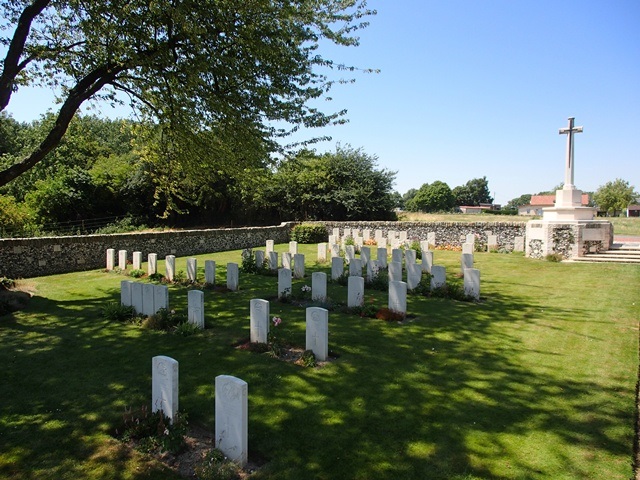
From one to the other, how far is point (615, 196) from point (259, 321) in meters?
69.5

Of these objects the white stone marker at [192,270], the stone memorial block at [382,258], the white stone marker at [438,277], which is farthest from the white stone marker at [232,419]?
the stone memorial block at [382,258]

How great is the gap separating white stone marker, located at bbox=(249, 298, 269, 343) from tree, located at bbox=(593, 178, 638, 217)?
227ft

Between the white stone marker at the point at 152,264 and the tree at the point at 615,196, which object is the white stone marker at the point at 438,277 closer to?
the white stone marker at the point at 152,264

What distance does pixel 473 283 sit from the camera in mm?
10531

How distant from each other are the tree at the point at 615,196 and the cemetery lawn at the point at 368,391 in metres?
62.0

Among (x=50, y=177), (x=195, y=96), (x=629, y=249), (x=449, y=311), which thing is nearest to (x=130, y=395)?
(x=449, y=311)

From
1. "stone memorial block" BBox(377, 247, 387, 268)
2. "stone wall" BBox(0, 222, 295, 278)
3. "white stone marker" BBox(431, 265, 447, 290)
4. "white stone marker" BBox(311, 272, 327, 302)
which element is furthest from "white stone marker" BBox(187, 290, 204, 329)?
"stone wall" BBox(0, 222, 295, 278)

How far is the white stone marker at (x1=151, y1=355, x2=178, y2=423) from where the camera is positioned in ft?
14.7

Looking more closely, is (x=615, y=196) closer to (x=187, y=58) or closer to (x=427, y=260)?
(x=427, y=260)

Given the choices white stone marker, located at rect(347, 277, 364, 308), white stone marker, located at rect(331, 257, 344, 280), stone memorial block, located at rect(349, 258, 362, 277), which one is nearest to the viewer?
white stone marker, located at rect(347, 277, 364, 308)

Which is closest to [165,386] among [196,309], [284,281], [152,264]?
[196,309]

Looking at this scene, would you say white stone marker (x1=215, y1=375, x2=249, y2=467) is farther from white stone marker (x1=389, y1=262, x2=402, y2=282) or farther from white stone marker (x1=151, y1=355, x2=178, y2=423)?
white stone marker (x1=389, y1=262, x2=402, y2=282)

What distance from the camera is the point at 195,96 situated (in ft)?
34.7

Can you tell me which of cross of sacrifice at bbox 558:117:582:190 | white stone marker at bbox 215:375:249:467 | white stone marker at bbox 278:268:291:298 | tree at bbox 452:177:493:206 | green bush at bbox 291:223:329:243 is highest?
tree at bbox 452:177:493:206
